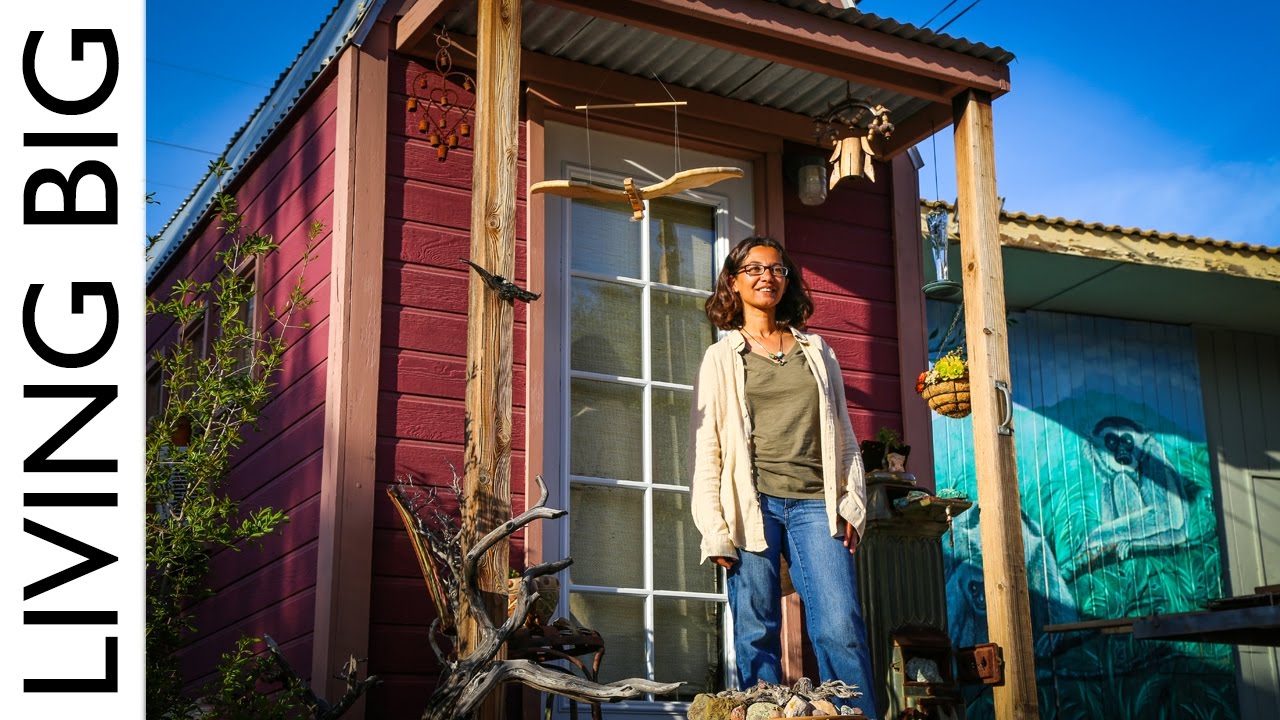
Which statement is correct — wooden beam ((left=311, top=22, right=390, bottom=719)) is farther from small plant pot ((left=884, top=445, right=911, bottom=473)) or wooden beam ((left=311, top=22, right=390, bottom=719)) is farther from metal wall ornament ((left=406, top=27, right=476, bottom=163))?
small plant pot ((left=884, top=445, right=911, bottom=473))

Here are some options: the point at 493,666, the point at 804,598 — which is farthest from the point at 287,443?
the point at 804,598

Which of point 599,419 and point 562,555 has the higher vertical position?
point 599,419

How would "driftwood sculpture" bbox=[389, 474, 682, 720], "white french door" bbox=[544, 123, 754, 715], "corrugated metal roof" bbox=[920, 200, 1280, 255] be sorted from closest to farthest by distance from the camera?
"driftwood sculpture" bbox=[389, 474, 682, 720] → "white french door" bbox=[544, 123, 754, 715] → "corrugated metal roof" bbox=[920, 200, 1280, 255]

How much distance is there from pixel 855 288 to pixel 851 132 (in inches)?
32.7

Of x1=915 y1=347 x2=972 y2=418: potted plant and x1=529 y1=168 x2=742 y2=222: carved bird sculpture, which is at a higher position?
x1=529 y1=168 x2=742 y2=222: carved bird sculpture

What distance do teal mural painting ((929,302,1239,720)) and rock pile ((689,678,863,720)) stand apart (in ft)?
19.4

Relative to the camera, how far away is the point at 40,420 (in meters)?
2.75

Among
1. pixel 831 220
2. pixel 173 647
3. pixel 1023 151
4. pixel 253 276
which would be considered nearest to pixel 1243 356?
pixel 831 220

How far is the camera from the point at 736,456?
201 inches

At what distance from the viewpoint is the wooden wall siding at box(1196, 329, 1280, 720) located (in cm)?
1138

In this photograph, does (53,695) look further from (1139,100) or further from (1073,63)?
(1139,100)

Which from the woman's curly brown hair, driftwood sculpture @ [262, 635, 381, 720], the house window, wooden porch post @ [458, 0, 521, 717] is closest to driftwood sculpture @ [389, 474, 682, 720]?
wooden porch post @ [458, 0, 521, 717]

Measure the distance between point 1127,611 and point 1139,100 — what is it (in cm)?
1751

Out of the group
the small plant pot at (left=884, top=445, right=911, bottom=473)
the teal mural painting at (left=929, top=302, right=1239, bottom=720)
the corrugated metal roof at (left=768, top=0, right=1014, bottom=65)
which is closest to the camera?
the corrugated metal roof at (left=768, top=0, right=1014, bottom=65)
